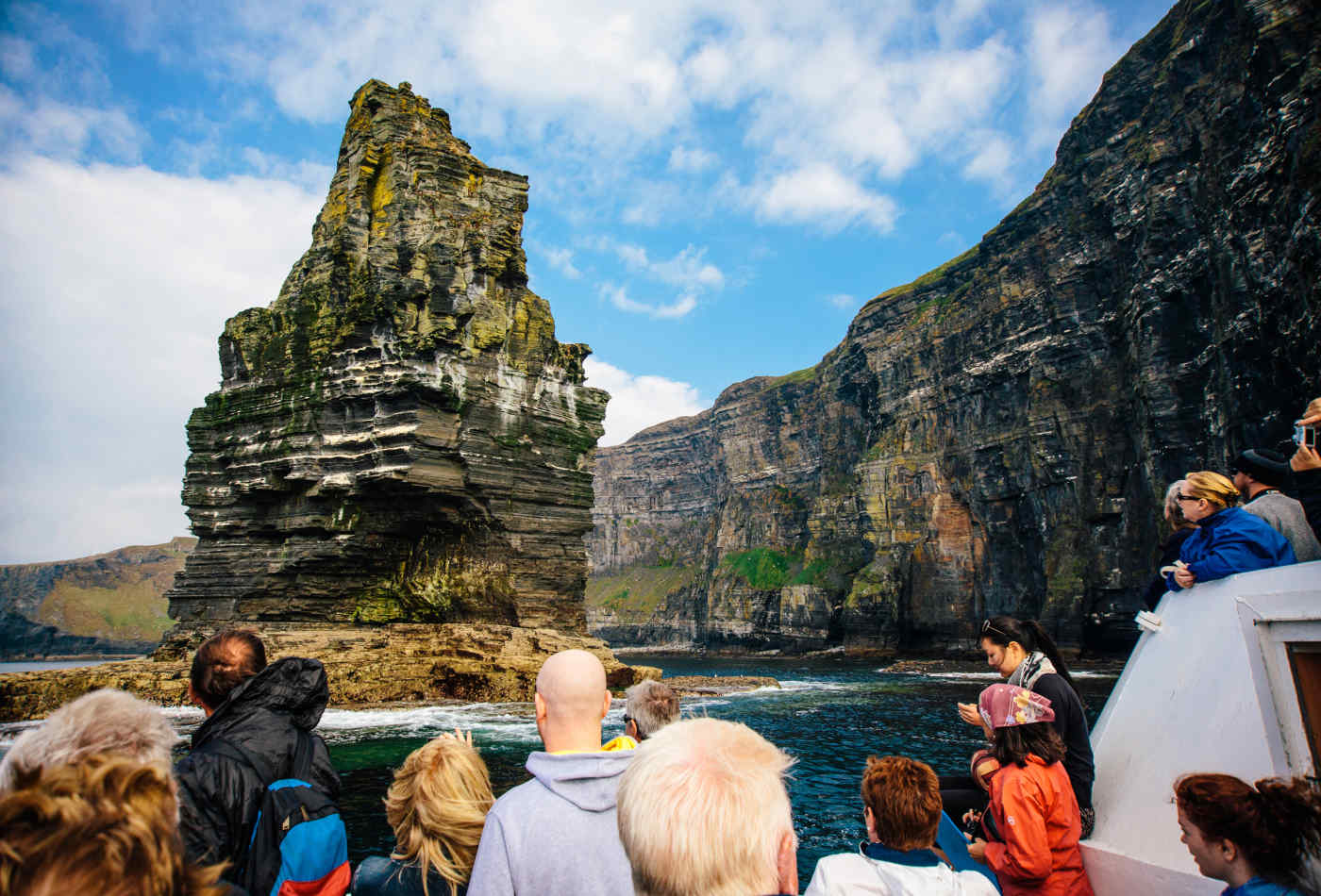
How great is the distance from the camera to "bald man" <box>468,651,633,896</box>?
2.40m

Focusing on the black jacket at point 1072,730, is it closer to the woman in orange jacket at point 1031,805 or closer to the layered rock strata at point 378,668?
the woman in orange jacket at point 1031,805

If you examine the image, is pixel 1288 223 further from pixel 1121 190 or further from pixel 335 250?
pixel 335 250

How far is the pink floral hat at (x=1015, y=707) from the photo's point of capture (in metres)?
3.63

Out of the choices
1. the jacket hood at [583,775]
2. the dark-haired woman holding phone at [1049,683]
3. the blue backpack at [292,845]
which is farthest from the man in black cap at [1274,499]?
the blue backpack at [292,845]

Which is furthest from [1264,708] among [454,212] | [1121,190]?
[1121,190]

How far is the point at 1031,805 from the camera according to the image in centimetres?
357

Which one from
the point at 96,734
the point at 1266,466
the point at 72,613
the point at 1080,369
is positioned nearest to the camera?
the point at 96,734

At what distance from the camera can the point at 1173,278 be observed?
41969mm

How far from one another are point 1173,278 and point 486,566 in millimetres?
43131

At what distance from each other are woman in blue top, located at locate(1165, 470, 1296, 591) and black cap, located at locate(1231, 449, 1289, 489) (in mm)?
269

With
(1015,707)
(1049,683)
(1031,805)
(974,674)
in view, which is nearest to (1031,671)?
(1049,683)

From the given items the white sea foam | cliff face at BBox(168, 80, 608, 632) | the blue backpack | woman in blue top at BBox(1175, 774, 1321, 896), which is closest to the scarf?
woman in blue top at BBox(1175, 774, 1321, 896)

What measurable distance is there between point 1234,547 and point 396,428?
102 feet

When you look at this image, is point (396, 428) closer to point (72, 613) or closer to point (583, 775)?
point (583, 775)
